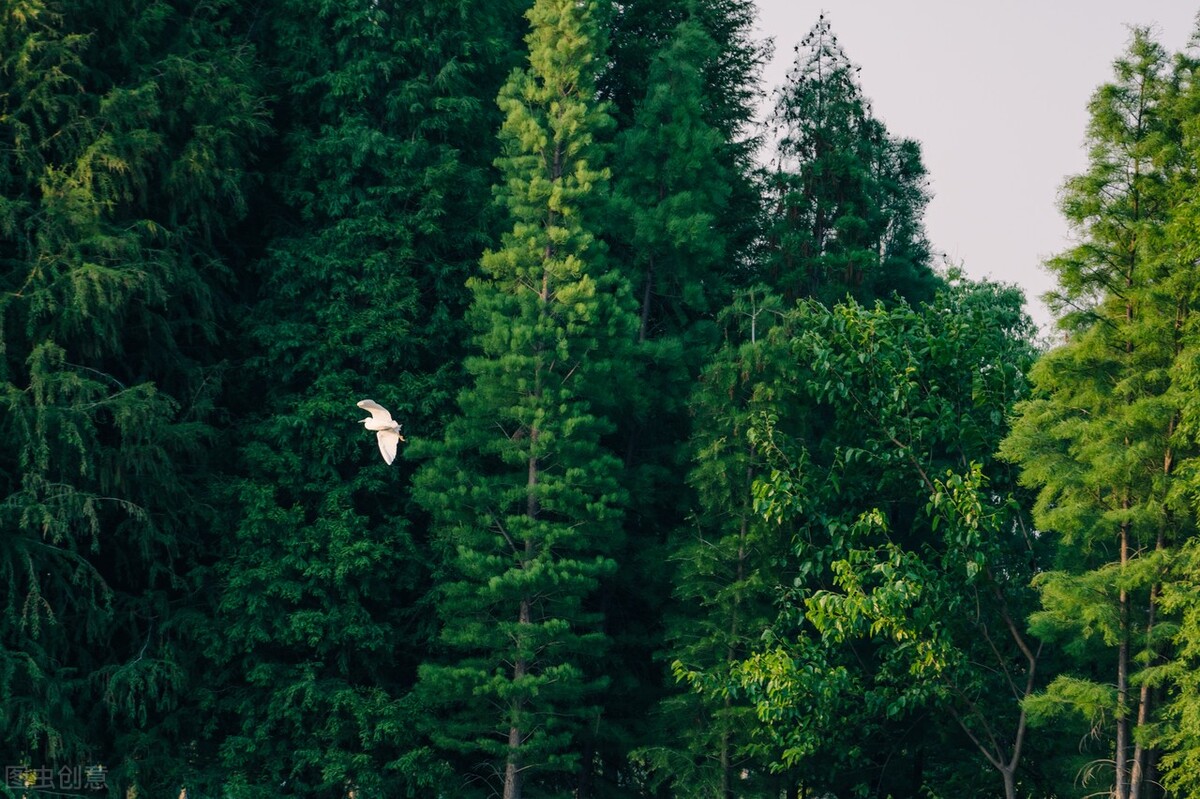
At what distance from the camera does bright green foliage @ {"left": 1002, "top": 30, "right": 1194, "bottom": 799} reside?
1762 cm

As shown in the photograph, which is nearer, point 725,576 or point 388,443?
point 388,443

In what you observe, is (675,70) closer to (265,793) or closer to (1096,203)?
A: (1096,203)

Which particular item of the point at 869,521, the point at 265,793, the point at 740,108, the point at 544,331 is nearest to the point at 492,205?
the point at 544,331

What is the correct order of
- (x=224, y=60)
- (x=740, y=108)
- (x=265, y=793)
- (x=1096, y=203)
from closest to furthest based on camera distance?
(x=1096, y=203)
(x=265, y=793)
(x=224, y=60)
(x=740, y=108)

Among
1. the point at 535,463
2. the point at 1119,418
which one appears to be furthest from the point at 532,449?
the point at 1119,418

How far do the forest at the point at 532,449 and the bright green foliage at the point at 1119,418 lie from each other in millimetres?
55

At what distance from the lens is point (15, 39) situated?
19.8 m

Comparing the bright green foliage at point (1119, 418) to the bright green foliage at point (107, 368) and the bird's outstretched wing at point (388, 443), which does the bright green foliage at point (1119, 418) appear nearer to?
the bird's outstretched wing at point (388, 443)

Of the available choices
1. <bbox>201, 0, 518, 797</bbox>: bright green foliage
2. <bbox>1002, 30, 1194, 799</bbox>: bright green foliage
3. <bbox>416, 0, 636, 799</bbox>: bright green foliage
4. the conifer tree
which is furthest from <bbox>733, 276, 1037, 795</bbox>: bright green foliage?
<bbox>201, 0, 518, 797</bbox>: bright green foliage

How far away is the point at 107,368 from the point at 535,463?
600cm

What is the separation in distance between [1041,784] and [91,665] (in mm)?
12528

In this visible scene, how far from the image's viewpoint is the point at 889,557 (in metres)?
19.7

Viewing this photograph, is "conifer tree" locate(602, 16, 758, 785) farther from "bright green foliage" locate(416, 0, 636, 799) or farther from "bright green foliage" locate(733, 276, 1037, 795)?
"bright green foliage" locate(733, 276, 1037, 795)

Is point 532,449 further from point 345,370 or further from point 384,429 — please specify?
point 384,429
